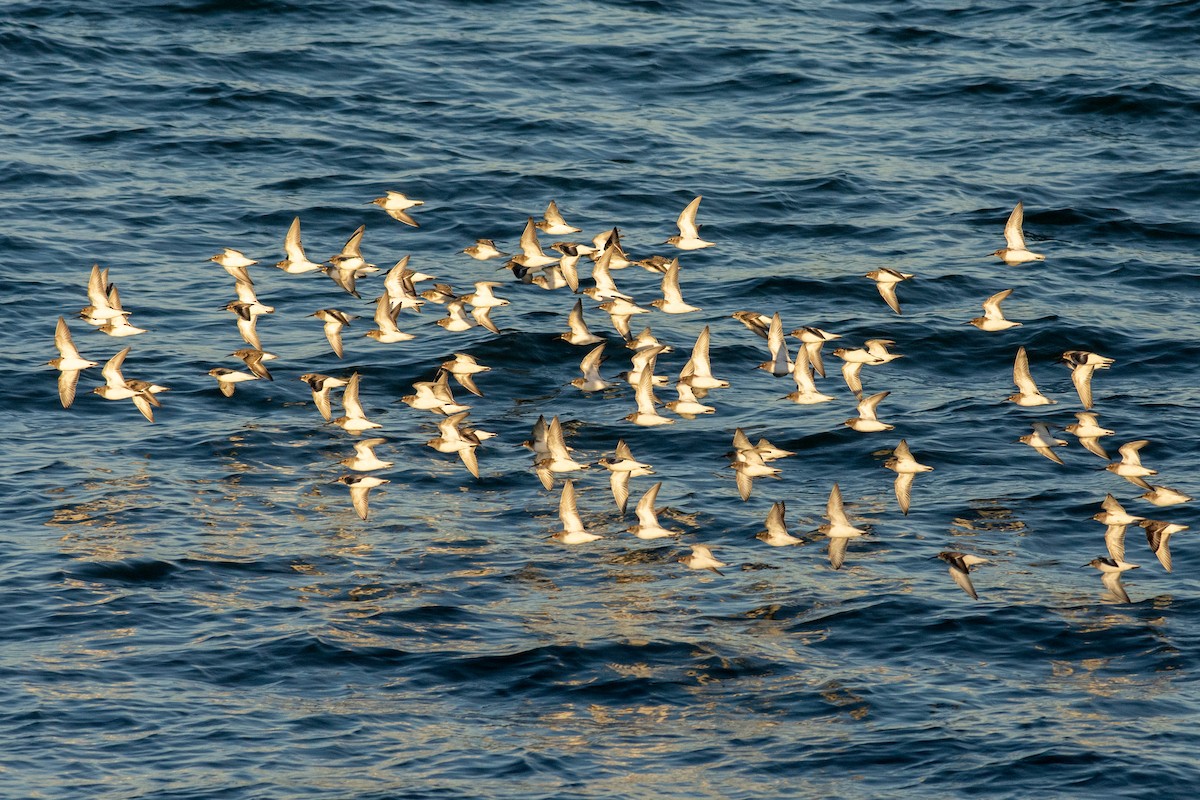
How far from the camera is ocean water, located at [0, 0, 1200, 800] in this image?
75.9ft

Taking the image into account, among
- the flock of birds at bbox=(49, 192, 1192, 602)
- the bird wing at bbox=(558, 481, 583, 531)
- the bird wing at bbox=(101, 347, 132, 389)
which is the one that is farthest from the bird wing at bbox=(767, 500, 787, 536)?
the bird wing at bbox=(101, 347, 132, 389)

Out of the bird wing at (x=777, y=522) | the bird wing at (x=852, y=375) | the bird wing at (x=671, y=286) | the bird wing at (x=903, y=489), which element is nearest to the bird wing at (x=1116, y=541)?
the bird wing at (x=903, y=489)

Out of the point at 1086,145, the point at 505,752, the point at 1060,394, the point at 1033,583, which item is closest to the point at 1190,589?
the point at 1033,583

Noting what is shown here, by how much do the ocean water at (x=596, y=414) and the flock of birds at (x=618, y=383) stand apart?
1.93 feet

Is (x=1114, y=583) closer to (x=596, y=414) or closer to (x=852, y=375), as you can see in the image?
(x=852, y=375)

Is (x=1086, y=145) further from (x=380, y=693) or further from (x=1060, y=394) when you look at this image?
(x=380, y=693)

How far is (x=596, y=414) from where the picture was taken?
3309 cm

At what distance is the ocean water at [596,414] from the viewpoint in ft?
75.9

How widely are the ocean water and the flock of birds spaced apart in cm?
59

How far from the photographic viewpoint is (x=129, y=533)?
28.4 m

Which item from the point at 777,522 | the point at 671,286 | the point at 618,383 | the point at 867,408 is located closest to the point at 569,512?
the point at 777,522

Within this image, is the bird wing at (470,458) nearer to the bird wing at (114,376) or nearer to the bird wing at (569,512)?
the bird wing at (569,512)

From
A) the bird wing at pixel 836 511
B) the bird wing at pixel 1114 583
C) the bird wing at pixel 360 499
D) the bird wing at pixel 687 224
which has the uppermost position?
the bird wing at pixel 687 224

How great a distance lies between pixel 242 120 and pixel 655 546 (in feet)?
77.5
